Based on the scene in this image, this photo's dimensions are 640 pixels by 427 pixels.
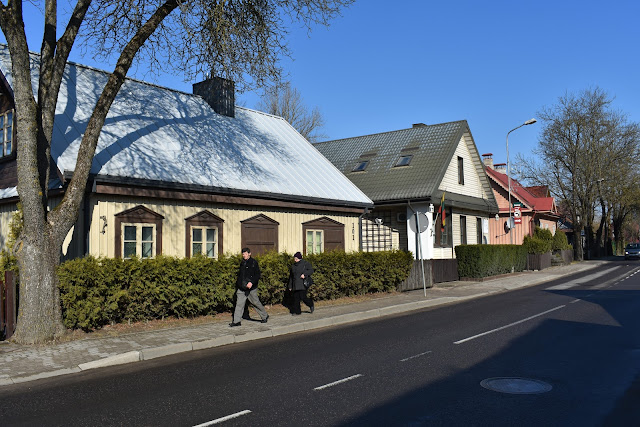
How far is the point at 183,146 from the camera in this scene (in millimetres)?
16734

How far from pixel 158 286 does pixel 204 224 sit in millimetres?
3905

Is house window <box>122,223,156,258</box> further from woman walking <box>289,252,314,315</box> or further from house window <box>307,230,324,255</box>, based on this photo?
house window <box>307,230,324,255</box>

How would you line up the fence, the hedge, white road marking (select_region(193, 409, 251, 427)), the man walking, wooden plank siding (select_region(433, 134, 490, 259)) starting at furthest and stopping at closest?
wooden plank siding (select_region(433, 134, 490, 259)) → the man walking → the hedge → the fence → white road marking (select_region(193, 409, 251, 427))

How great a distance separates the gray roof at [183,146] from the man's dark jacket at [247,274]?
12.1ft

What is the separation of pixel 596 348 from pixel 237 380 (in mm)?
6010

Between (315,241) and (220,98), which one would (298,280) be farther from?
(220,98)

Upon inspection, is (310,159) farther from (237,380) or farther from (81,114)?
(237,380)

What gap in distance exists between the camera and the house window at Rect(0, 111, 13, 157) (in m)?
14.5

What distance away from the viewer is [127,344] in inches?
386

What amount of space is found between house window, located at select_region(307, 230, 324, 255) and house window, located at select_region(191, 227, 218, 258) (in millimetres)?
4004

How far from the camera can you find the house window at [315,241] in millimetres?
18898

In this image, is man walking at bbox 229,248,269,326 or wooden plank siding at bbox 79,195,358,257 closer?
man walking at bbox 229,248,269,326

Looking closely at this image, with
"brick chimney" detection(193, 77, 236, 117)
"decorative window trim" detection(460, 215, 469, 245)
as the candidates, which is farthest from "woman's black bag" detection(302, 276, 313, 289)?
"decorative window trim" detection(460, 215, 469, 245)

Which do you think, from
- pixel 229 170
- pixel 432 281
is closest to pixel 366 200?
pixel 432 281
